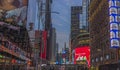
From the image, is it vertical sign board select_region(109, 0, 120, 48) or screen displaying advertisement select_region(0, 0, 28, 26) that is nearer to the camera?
screen displaying advertisement select_region(0, 0, 28, 26)

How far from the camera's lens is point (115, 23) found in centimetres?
8119

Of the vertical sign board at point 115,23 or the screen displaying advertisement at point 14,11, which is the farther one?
the vertical sign board at point 115,23

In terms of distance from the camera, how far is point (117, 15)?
81.4 m

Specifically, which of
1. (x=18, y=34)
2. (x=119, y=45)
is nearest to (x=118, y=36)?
(x=119, y=45)

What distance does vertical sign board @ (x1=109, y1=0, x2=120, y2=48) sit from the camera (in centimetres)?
8019

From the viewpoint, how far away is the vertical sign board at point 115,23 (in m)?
80.2

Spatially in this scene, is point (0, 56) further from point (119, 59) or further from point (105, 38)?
Answer: point (105, 38)

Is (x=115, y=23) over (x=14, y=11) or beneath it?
beneath

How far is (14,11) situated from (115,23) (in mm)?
28052

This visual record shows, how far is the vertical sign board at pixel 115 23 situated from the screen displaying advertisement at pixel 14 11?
22814 millimetres

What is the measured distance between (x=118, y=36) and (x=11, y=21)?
2855 cm

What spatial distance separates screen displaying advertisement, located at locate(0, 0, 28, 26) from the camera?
59737 millimetres

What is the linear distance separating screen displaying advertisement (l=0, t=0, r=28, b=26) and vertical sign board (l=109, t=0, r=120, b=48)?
74.8 feet

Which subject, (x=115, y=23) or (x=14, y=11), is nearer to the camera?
(x=14, y=11)
